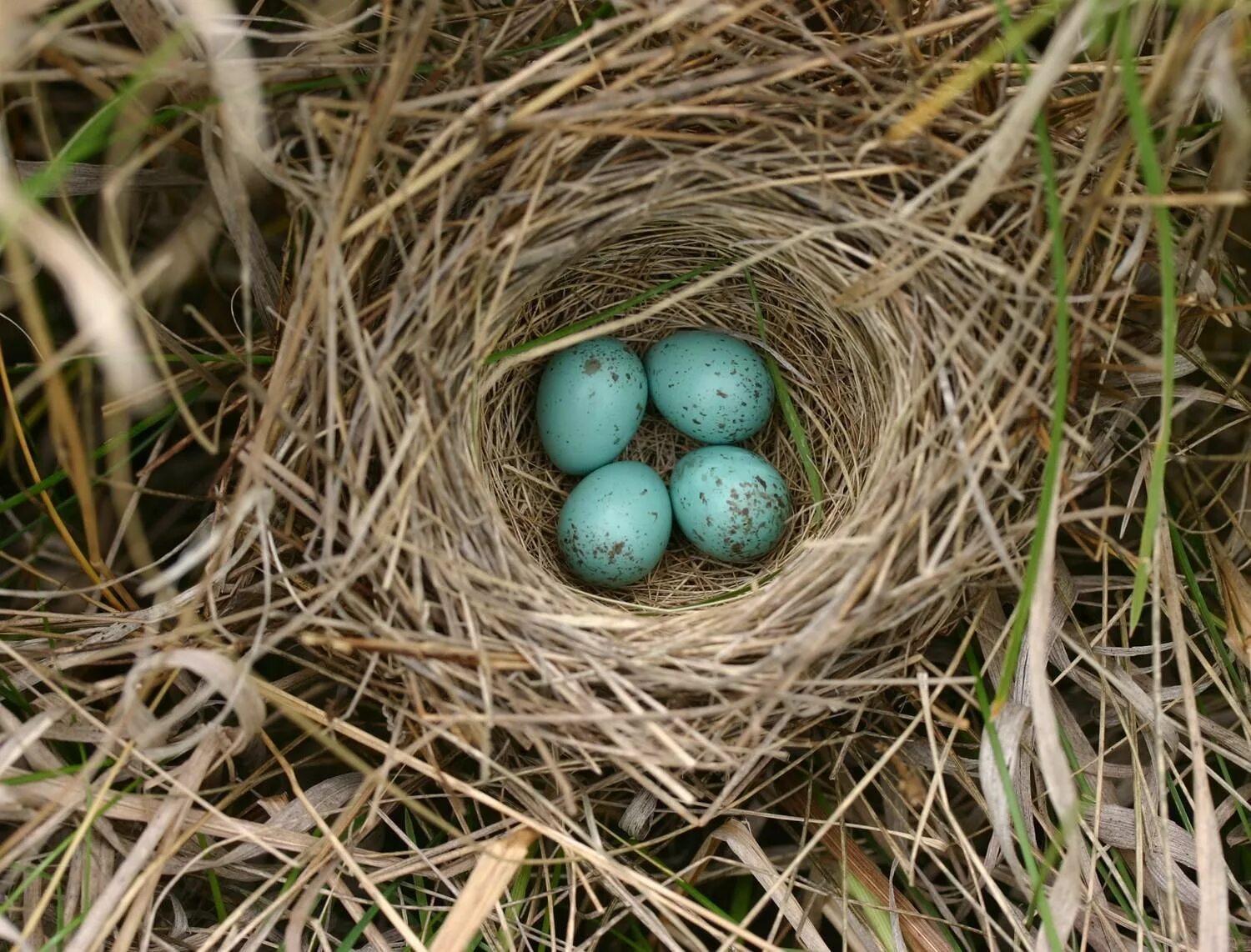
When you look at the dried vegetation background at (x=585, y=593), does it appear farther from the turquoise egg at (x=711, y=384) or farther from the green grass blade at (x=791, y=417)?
the turquoise egg at (x=711, y=384)

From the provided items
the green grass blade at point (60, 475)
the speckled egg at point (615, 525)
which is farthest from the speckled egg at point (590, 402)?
the green grass blade at point (60, 475)

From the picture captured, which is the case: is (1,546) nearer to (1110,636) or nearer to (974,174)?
(974,174)

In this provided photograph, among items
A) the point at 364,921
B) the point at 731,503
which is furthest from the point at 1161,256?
the point at 364,921

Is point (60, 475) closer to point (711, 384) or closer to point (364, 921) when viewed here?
point (364, 921)

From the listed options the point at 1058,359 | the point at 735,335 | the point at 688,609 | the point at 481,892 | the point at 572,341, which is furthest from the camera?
the point at 735,335

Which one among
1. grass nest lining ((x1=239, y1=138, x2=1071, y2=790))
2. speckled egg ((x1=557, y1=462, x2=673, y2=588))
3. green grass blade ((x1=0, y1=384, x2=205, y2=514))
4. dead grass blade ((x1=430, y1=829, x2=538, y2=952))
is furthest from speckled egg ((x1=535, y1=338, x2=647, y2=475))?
dead grass blade ((x1=430, y1=829, x2=538, y2=952))

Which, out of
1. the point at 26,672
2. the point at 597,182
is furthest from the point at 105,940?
the point at 597,182
